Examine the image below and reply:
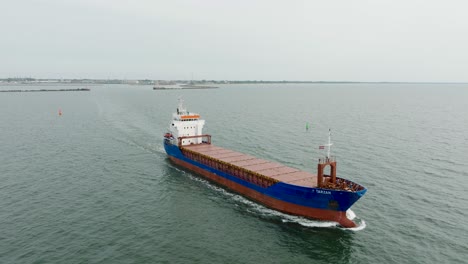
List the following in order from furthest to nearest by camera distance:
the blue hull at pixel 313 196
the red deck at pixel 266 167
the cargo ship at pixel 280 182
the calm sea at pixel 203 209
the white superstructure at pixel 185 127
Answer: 1. the white superstructure at pixel 185 127
2. the red deck at pixel 266 167
3. the cargo ship at pixel 280 182
4. the blue hull at pixel 313 196
5. the calm sea at pixel 203 209

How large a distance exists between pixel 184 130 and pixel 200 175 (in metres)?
11.6

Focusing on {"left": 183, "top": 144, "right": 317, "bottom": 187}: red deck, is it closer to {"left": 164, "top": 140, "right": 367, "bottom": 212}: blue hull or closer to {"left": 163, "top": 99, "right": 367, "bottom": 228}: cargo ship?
{"left": 163, "top": 99, "right": 367, "bottom": 228}: cargo ship

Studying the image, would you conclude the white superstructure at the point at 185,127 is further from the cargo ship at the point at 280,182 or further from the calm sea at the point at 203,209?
the calm sea at the point at 203,209

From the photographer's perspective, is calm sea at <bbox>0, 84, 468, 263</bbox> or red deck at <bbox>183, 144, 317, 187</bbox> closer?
A: calm sea at <bbox>0, 84, 468, 263</bbox>

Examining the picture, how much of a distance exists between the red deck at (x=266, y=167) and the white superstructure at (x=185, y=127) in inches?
137

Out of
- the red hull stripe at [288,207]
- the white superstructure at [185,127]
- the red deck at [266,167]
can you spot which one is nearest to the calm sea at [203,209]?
the red hull stripe at [288,207]

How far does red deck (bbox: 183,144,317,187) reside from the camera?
32484mm

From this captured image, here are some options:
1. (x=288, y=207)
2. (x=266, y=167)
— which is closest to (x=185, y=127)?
(x=266, y=167)

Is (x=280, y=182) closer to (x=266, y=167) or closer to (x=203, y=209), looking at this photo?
(x=266, y=167)

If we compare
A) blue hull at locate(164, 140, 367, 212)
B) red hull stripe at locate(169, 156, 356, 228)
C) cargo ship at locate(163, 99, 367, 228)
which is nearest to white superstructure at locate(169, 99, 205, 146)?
cargo ship at locate(163, 99, 367, 228)

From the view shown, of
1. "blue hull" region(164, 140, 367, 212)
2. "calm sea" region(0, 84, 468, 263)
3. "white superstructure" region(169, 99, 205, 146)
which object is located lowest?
"calm sea" region(0, 84, 468, 263)

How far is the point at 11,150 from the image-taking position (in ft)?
178

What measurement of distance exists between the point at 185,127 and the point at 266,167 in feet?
64.2

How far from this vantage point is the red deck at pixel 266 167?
32484 mm
